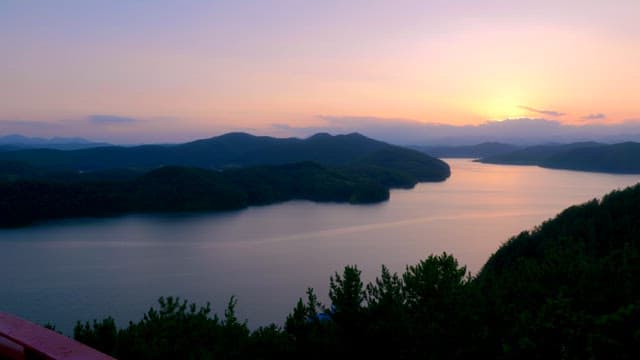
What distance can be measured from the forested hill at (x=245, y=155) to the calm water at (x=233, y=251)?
5703 cm

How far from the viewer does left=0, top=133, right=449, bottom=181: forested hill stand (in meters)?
124

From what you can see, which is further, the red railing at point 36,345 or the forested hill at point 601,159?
the forested hill at point 601,159

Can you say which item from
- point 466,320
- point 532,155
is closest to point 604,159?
point 532,155

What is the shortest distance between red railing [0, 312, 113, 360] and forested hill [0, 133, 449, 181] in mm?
114657

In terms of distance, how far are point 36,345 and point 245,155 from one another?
513 feet

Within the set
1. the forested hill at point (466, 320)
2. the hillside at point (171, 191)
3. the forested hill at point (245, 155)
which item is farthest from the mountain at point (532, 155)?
the forested hill at point (466, 320)

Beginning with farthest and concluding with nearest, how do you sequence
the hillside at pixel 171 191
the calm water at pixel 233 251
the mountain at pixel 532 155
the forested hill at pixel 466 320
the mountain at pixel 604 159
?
the mountain at pixel 532 155 → the mountain at pixel 604 159 → the hillside at pixel 171 191 → the calm water at pixel 233 251 → the forested hill at pixel 466 320

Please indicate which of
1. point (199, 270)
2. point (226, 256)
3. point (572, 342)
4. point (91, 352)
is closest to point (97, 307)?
point (199, 270)

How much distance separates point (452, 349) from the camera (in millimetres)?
5496

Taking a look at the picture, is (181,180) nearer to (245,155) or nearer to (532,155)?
(245,155)

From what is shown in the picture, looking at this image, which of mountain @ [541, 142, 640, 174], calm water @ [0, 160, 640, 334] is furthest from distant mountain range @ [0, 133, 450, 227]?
mountain @ [541, 142, 640, 174]

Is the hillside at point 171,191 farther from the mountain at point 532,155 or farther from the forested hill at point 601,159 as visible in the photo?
the mountain at point 532,155

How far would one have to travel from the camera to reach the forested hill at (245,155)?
124m

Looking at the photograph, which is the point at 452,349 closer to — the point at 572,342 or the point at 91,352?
the point at 572,342
